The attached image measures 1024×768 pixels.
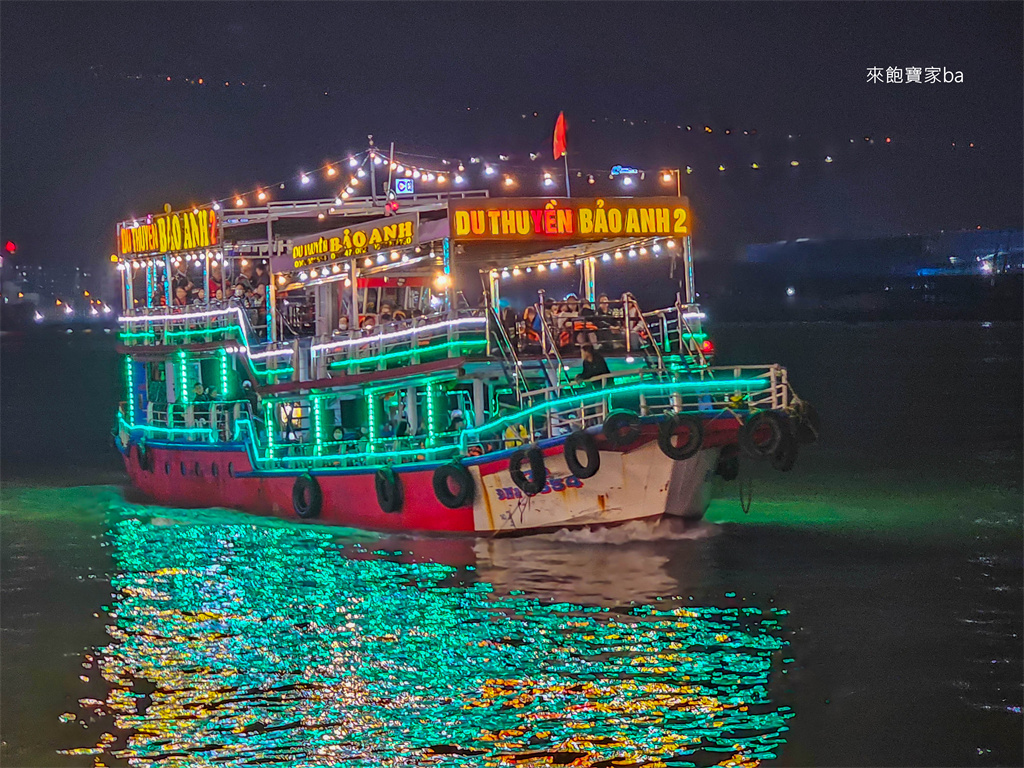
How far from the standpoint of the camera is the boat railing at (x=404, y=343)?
83.4 feet

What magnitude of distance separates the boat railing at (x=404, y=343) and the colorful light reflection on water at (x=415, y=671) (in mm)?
3291

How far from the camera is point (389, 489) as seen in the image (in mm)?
26797

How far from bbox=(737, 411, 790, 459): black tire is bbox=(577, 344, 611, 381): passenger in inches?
105

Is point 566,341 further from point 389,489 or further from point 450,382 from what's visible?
point 389,489

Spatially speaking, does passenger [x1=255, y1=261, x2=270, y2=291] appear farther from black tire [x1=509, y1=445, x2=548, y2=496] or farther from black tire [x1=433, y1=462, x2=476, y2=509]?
black tire [x1=509, y1=445, x2=548, y2=496]

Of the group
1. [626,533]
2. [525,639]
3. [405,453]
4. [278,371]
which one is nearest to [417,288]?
[278,371]

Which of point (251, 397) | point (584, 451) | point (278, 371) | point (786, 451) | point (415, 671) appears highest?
point (278, 371)

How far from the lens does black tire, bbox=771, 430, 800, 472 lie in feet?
76.9

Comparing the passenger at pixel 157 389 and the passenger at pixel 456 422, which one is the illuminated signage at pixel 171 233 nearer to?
the passenger at pixel 157 389

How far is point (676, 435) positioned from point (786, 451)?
1682 mm

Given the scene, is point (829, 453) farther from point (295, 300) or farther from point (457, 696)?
point (457, 696)

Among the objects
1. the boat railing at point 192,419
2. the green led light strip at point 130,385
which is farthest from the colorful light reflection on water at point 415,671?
the green led light strip at point 130,385

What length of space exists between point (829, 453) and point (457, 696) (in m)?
29.1

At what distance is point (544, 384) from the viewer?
25984mm
